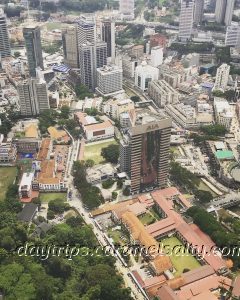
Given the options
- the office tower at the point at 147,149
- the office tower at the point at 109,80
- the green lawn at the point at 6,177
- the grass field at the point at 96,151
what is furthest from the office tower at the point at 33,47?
the office tower at the point at 147,149

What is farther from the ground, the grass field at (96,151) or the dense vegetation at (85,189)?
the dense vegetation at (85,189)

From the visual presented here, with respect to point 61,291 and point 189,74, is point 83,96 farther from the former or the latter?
point 61,291

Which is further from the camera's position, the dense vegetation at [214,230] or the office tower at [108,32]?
the office tower at [108,32]

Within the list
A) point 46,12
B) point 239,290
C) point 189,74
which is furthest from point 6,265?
point 46,12

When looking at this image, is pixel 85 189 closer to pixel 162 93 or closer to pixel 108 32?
pixel 162 93

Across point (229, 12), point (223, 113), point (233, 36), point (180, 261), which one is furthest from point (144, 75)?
point (229, 12)

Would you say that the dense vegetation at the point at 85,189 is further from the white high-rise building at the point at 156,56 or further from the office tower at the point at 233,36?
the office tower at the point at 233,36

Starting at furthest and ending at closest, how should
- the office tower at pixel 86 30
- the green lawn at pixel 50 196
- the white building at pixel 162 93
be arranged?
the office tower at pixel 86 30 < the white building at pixel 162 93 < the green lawn at pixel 50 196
